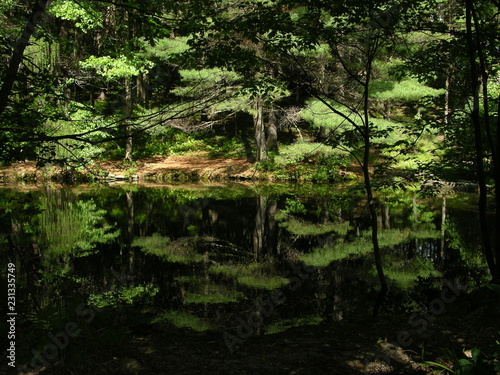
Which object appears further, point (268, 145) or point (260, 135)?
point (268, 145)

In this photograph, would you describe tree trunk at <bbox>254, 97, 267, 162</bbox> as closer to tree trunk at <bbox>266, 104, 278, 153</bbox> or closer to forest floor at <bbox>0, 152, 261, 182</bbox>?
forest floor at <bbox>0, 152, 261, 182</bbox>

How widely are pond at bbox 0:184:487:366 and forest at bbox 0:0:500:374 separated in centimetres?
8

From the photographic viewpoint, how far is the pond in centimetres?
462

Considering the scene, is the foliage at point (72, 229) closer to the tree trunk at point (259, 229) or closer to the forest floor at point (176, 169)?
the tree trunk at point (259, 229)

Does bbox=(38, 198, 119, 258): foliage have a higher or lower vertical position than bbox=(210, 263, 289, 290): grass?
higher

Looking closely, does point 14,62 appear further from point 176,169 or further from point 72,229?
point 176,169

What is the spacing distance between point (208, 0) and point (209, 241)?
614 centimetres

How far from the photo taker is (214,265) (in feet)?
24.9

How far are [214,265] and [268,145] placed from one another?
16072 mm

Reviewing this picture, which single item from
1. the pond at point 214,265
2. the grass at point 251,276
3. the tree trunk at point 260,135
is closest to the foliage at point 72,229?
the pond at point 214,265

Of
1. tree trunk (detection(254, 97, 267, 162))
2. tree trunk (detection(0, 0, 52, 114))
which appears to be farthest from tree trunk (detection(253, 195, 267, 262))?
tree trunk (detection(254, 97, 267, 162))

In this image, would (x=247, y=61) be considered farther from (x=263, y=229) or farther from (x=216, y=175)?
(x=216, y=175)

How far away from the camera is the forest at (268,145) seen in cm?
406

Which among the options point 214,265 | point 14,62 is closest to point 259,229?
point 214,265
